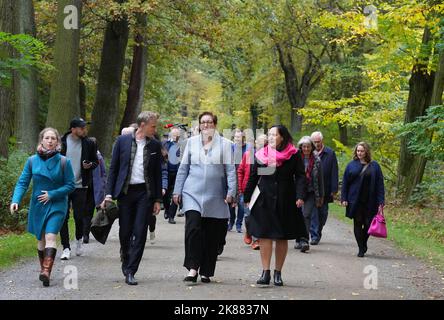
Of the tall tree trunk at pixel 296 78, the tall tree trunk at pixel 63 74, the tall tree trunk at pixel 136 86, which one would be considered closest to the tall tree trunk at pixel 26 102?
the tall tree trunk at pixel 63 74

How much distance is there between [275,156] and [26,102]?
13473 mm

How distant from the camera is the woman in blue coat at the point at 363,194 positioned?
13.2m

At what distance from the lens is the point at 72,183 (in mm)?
9555

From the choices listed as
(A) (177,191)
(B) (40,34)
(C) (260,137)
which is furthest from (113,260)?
(B) (40,34)

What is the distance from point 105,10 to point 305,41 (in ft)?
56.7

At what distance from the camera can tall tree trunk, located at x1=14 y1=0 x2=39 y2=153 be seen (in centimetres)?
2062

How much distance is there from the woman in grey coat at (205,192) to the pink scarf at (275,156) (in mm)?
419

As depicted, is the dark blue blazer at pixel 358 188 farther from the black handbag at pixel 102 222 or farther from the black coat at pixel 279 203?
the black handbag at pixel 102 222

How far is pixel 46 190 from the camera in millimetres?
9383

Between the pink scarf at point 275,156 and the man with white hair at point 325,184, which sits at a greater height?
the pink scarf at point 275,156

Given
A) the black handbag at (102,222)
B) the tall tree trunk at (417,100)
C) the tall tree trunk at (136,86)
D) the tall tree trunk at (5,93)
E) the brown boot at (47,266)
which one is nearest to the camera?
the brown boot at (47,266)
